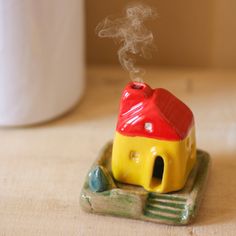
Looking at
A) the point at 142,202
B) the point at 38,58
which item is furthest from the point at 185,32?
the point at 142,202

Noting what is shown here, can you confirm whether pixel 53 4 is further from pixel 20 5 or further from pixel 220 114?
pixel 220 114

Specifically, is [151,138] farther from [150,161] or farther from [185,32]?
[185,32]

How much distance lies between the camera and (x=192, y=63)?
812mm

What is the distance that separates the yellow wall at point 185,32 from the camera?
770 mm

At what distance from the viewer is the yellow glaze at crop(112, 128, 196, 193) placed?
0.51m

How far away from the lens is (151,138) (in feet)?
1.67

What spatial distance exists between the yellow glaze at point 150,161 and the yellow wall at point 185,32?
0.28 meters

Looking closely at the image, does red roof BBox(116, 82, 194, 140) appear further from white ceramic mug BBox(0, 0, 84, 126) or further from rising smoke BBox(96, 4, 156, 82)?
white ceramic mug BBox(0, 0, 84, 126)

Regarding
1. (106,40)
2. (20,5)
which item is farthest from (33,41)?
(106,40)

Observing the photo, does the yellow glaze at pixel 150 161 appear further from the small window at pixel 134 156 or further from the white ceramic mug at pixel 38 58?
the white ceramic mug at pixel 38 58

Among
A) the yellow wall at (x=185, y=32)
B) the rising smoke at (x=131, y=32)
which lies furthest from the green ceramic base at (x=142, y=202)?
the yellow wall at (x=185, y=32)

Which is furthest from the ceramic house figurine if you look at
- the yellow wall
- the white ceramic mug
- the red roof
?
the yellow wall

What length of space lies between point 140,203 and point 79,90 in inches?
9.6

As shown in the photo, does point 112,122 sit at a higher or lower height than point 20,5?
lower
